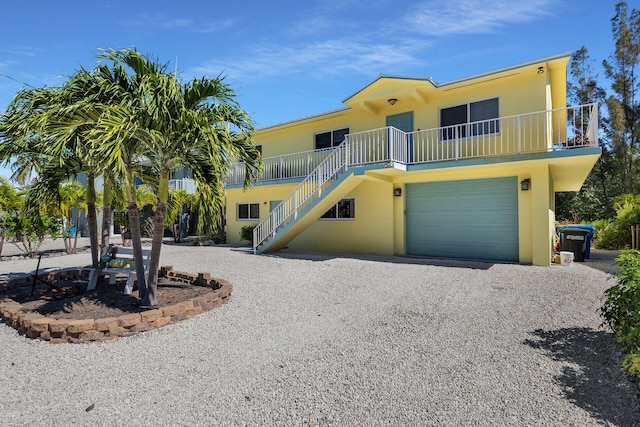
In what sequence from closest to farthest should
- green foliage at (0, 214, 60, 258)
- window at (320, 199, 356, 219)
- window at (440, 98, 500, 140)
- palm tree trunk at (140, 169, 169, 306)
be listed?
palm tree trunk at (140, 169, 169, 306)
window at (440, 98, 500, 140)
green foliage at (0, 214, 60, 258)
window at (320, 199, 356, 219)

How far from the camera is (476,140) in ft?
37.3

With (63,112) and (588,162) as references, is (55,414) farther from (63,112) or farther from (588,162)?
(588,162)

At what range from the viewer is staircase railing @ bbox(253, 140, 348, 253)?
11.9 meters

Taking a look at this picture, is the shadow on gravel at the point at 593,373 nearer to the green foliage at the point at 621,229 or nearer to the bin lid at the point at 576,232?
the bin lid at the point at 576,232

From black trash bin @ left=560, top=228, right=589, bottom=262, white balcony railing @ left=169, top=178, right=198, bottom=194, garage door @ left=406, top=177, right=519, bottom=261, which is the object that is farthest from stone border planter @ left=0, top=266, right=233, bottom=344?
white balcony railing @ left=169, top=178, right=198, bottom=194

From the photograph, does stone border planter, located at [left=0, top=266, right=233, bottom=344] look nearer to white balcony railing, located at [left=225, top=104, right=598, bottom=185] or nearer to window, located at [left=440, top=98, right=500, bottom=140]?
white balcony railing, located at [left=225, top=104, right=598, bottom=185]

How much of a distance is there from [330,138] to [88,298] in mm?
11054

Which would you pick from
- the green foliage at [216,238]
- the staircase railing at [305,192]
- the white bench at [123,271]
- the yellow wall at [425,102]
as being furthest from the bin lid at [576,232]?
the green foliage at [216,238]

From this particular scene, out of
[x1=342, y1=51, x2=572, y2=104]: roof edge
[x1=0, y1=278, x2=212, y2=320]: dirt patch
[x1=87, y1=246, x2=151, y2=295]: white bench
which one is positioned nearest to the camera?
[x1=0, y1=278, x2=212, y2=320]: dirt patch

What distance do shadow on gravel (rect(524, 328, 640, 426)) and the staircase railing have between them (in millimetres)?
8014

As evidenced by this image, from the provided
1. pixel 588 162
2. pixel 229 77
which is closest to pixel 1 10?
pixel 229 77

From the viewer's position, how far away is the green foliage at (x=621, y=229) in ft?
49.6

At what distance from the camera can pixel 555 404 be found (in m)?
3.11

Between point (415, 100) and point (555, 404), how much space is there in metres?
11.1
